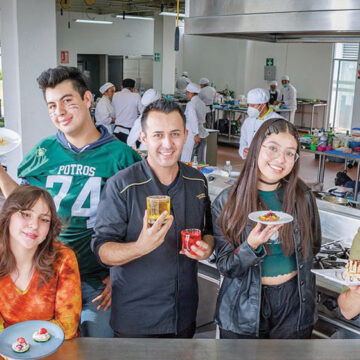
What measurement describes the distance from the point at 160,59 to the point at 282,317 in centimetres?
1343

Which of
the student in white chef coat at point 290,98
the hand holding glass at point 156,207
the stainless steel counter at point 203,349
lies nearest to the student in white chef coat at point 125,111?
the student in white chef coat at point 290,98

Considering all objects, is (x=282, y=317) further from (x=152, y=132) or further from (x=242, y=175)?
(x=152, y=132)

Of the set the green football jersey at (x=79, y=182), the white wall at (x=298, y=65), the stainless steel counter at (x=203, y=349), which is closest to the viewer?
the stainless steel counter at (x=203, y=349)

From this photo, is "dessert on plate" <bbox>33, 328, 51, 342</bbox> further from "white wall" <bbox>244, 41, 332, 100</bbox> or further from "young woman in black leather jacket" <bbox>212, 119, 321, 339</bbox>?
"white wall" <bbox>244, 41, 332, 100</bbox>

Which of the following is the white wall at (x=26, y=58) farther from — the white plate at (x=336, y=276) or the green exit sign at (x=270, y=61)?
the green exit sign at (x=270, y=61)

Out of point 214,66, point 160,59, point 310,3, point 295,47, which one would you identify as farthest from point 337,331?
point 214,66

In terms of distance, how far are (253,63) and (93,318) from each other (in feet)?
51.1

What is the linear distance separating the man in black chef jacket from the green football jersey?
298mm

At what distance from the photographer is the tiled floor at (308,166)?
873 cm

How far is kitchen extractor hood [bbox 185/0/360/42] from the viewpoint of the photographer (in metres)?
1.49

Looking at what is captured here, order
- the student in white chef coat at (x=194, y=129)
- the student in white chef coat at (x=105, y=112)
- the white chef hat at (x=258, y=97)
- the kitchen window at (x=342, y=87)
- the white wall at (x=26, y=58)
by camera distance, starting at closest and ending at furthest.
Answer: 1. the white wall at (x=26, y=58)
2. the white chef hat at (x=258, y=97)
3. the student in white chef coat at (x=194, y=129)
4. the student in white chef coat at (x=105, y=112)
5. the kitchen window at (x=342, y=87)

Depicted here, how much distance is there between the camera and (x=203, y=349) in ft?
5.57

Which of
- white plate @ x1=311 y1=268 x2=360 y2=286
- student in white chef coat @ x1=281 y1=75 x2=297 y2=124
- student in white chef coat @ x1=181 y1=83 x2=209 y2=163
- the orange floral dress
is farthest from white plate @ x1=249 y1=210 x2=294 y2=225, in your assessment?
student in white chef coat @ x1=281 y1=75 x2=297 y2=124

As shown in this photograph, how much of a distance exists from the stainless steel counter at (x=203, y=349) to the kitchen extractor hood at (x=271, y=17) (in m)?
1.05
